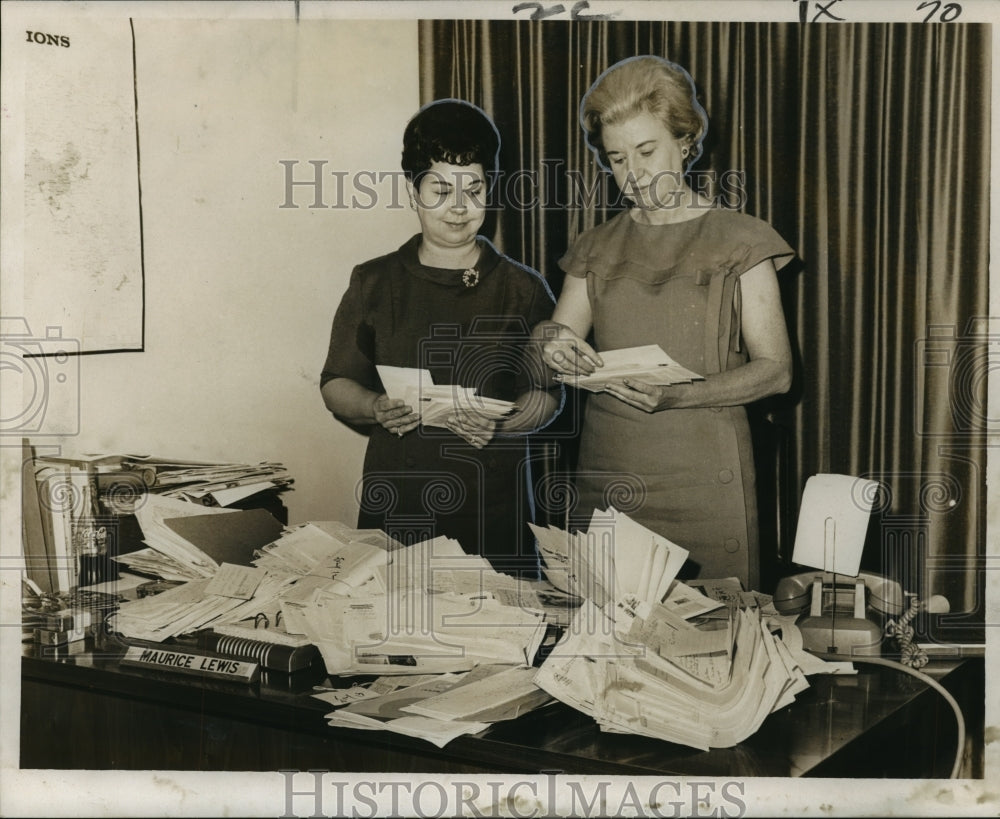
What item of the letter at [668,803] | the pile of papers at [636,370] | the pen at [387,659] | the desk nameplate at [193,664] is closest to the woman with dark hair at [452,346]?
the pile of papers at [636,370]

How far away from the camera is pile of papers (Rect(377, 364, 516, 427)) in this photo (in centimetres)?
248

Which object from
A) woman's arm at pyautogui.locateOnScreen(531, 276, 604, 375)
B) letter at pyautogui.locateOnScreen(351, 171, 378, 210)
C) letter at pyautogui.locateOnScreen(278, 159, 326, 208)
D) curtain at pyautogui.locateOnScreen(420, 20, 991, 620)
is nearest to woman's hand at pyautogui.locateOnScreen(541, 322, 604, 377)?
woman's arm at pyautogui.locateOnScreen(531, 276, 604, 375)

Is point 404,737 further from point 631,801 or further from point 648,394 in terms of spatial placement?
point 648,394

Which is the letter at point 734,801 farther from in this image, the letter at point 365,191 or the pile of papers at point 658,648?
the letter at point 365,191

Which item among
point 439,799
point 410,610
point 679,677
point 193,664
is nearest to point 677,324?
point 679,677

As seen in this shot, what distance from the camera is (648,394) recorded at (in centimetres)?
242

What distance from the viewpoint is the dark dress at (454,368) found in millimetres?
2486

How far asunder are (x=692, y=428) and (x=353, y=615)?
903mm

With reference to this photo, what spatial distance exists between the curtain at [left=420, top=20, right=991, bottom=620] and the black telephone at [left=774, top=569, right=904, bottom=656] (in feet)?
0.40

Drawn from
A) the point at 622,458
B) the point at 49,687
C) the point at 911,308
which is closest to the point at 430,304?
the point at 622,458

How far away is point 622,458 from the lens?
2459 millimetres

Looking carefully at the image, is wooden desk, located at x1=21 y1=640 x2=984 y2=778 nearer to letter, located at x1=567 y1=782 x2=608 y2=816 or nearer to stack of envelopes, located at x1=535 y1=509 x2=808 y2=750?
stack of envelopes, located at x1=535 y1=509 x2=808 y2=750

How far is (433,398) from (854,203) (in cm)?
111

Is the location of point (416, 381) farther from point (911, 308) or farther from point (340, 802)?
point (911, 308)
